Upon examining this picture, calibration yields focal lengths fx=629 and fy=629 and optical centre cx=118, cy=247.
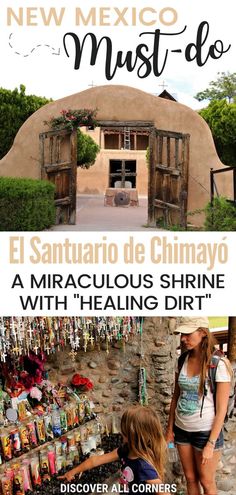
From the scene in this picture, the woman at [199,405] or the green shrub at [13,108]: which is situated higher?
the green shrub at [13,108]

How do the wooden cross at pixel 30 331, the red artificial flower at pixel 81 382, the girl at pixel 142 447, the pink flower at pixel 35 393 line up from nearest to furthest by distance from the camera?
the girl at pixel 142 447 → the wooden cross at pixel 30 331 → the pink flower at pixel 35 393 → the red artificial flower at pixel 81 382

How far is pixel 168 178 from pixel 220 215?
0.81 meters

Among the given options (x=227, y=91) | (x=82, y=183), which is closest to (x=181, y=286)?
(x=227, y=91)

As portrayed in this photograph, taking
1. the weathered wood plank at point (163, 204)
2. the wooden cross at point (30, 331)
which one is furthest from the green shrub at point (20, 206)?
the wooden cross at point (30, 331)

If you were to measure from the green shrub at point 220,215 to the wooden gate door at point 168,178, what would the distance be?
337 mm

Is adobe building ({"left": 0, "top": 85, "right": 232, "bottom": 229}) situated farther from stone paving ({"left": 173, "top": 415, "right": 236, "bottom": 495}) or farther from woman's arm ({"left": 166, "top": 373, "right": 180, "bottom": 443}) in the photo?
woman's arm ({"left": 166, "top": 373, "right": 180, "bottom": 443})

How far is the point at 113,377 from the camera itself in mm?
4312

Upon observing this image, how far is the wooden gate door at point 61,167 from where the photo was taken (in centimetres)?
676

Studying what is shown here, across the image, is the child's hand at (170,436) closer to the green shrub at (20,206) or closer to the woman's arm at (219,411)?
the woman's arm at (219,411)

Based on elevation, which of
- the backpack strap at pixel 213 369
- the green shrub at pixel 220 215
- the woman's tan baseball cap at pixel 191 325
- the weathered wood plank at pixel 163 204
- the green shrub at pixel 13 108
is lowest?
the backpack strap at pixel 213 369

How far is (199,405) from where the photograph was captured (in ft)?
8.57

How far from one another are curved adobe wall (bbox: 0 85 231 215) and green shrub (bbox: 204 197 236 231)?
0.90 ft

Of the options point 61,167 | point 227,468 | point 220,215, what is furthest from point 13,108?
point 227,468

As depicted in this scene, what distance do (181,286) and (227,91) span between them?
24.0 feet
